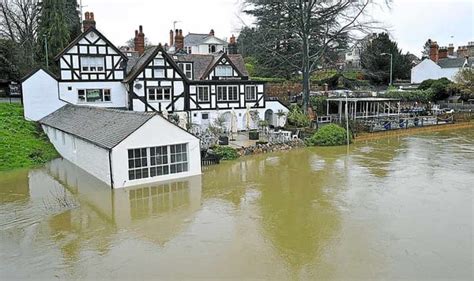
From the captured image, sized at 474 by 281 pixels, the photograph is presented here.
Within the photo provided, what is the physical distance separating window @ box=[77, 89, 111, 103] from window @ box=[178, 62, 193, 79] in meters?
5.56

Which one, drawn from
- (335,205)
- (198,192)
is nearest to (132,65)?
(198,192)

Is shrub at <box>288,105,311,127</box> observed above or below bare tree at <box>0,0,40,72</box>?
below

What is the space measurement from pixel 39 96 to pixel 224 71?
42.4 ft

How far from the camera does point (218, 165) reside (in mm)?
22375

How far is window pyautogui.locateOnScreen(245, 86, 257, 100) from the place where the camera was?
1300 inches

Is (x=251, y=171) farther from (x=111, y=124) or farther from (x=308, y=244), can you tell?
(x=308, y=244)

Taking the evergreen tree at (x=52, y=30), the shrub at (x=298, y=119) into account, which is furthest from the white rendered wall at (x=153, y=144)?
the evergreen tree at (x=52, y=30)

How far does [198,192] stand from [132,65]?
17069 mm

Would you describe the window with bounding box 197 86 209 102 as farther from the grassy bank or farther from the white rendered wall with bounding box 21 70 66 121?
the grassy bank

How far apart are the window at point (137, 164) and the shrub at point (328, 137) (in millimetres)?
13033

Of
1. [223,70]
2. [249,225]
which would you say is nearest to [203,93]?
[223,70]


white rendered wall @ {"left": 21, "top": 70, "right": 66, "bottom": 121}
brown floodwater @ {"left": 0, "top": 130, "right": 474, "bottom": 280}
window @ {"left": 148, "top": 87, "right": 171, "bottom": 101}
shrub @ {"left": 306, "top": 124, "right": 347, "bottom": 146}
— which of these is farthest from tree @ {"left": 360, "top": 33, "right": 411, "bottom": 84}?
white rendered wall @ {"left": 21, "top": 70, "right": 66, "bottom": 121}

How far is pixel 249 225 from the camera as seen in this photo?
514 inches

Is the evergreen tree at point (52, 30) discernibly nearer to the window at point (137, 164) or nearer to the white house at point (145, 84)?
the white house at point (145, 84)
